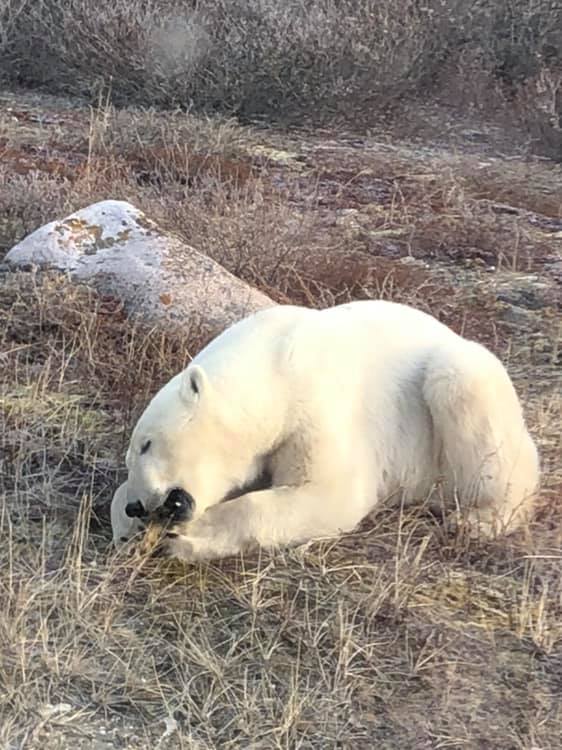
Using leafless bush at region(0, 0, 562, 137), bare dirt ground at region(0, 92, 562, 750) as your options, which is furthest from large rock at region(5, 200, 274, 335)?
leafless bush at region(0, 0, 562, 137)

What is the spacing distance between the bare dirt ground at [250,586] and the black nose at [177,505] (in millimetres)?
199

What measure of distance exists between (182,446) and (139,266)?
8.36ft

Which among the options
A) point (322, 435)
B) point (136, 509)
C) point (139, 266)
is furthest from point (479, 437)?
point (139, 266)

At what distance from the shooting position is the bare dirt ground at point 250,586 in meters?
2.81

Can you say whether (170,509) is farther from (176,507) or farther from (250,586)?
(250,586)

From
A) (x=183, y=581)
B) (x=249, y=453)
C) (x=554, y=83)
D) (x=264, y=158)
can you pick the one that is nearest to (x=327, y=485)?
(x=249, y=453)

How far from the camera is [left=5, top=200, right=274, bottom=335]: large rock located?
5.30 meters

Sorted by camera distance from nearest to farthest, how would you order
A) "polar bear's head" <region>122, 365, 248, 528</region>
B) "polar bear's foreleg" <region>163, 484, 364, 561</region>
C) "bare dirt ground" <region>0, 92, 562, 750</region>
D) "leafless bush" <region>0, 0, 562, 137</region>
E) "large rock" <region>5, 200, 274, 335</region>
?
"bare dirt ground" <region>0, 92, 562, 750</region> < "polar bear's head" <region>122, 365, 248, 528</region> < "polar bear's foreleg" <region>163, 484, 364, 561</region> < "large rock" <region>5, 200, 274, 335</region> < "leafless bush" <region>0, 0, 562, 137</region>

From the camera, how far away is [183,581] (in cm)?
329

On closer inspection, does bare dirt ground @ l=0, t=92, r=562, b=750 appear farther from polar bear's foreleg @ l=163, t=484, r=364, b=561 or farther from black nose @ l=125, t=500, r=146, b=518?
black nose @ l=125, t=500, r=146, b=518

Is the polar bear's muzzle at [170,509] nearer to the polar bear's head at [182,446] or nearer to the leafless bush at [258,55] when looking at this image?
the polar bear's head at [182,446]

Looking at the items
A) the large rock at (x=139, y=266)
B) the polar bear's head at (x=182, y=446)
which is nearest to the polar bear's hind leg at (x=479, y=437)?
the polar bear's head at (x=182, y=446)

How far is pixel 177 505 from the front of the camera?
3.17 m

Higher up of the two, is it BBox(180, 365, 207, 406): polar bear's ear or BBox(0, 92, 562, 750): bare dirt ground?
BBox(180, 365, 207, 406): polar bear's ear
